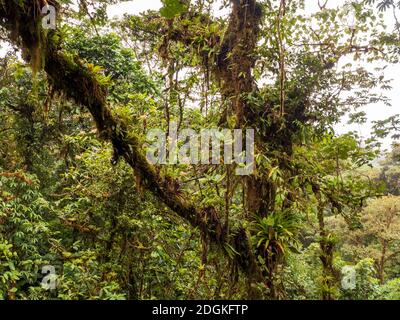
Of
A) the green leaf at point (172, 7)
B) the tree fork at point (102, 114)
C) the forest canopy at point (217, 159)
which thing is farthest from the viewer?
the forest canopy at point (217, 159)

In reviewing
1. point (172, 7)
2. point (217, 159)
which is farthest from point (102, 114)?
point (217, 159)

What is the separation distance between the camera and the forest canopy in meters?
2.83

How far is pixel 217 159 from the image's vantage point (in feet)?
10.3

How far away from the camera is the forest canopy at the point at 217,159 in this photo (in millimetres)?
2834

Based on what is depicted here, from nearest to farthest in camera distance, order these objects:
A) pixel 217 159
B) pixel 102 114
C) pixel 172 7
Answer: pixel 172 7
pixel 102 114
pixel 217 159

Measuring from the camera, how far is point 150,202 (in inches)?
139

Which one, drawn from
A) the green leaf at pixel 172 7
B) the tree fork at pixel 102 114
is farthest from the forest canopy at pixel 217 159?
the green leaf at pixel 172 7

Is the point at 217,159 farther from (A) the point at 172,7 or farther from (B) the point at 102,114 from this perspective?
(A) the point at 172,7

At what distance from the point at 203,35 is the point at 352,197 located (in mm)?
2243

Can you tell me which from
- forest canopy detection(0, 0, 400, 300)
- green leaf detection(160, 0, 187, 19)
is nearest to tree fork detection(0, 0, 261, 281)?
forest canopy detection(0, 0, 400, 300)

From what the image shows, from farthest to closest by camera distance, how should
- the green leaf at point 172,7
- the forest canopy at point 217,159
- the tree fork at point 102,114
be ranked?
the forest canopy at point 217,159 < the tree fork at point 102,114 < the green leaf at point 172,7

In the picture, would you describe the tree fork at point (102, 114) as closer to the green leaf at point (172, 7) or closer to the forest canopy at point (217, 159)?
the forest canopy at point (217, 159)

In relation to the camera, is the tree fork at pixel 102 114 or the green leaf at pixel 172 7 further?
the tree fork at pixel 102 114

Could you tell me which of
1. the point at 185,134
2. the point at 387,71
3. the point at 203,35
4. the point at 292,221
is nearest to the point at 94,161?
the point at 185,134
